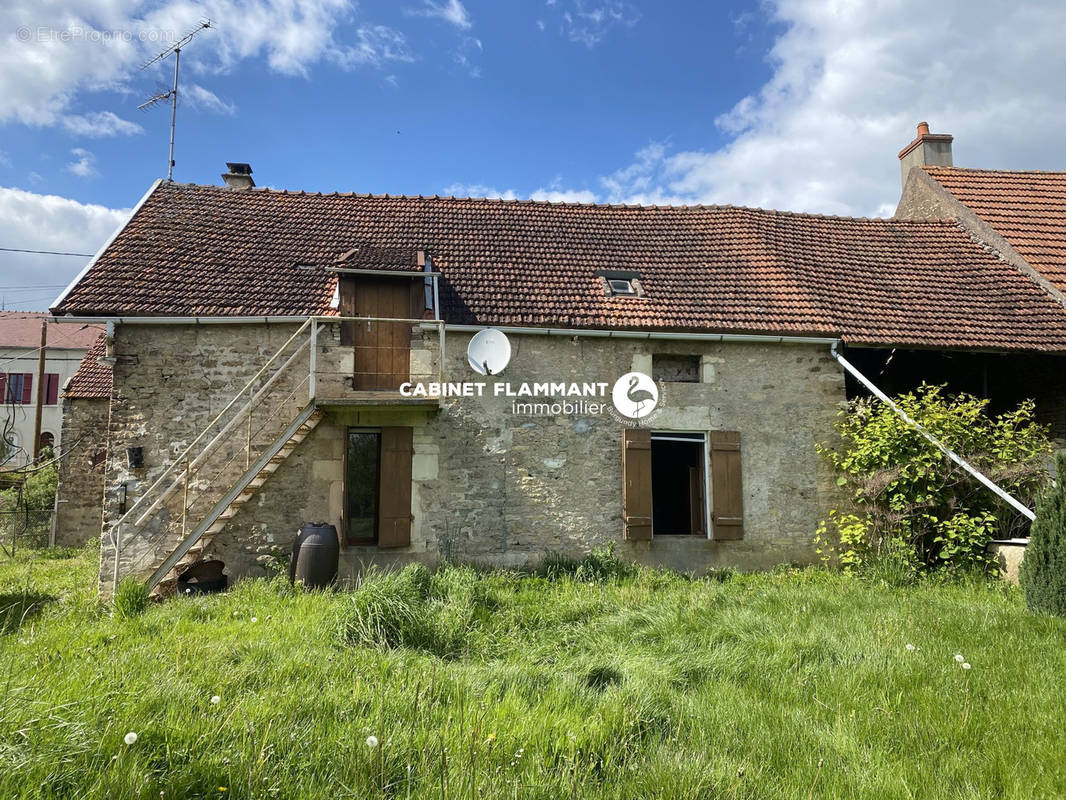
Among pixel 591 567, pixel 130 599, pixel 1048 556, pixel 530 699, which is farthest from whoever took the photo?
pixel 591 567

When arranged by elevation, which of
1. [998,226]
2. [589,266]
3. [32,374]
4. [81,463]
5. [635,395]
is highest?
[998,226]

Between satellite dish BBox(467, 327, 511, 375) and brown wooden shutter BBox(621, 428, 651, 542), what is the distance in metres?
2.04

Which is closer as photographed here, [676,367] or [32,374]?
[676,367]

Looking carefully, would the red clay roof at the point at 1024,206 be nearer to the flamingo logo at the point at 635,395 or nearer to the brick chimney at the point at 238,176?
the flamingo logo at the point at 635,395

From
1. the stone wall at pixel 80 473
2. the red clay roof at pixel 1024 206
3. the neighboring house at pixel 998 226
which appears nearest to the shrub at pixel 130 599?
the stone wall at pixel 80 473

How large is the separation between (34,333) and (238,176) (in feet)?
72.3

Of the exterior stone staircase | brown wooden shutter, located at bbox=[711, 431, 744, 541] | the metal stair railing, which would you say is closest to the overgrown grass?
the exterior stone staircase

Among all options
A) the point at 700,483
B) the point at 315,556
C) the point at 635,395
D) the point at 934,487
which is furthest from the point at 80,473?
the point at 934,487

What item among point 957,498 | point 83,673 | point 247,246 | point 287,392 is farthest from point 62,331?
point 957,498

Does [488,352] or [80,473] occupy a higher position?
[488,352]

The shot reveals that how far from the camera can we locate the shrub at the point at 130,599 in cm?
663

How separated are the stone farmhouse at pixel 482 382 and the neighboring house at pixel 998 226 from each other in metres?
0.08

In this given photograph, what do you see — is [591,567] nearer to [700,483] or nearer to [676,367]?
[700,483]

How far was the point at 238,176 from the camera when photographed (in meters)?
12.9
